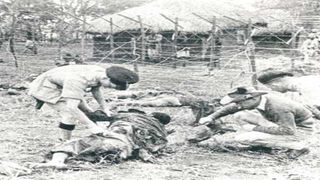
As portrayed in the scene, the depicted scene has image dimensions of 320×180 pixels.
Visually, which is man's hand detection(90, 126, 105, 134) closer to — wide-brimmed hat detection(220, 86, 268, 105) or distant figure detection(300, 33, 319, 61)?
wide-brimmed hat detection(220, 86, 268, 105)

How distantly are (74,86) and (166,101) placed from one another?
10.9 feet

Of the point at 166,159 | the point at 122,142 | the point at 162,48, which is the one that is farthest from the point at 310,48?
the point at 122,142

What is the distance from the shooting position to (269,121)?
616 cm

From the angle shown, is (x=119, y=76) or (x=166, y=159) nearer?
(x=119, y=76)

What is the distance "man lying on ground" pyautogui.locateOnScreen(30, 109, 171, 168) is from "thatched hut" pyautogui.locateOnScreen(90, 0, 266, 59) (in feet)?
41.7

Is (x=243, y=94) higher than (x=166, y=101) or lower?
higher

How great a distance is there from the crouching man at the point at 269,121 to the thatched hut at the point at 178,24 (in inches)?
487

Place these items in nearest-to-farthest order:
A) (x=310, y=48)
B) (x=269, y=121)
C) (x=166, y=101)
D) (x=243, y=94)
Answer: (x=243, y=94) → (x=269, y=121) → (x=166, y=101) → (x=310, y=48)

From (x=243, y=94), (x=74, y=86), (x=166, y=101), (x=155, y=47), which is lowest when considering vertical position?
(x=166, y=101)

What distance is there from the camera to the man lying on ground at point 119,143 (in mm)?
5262

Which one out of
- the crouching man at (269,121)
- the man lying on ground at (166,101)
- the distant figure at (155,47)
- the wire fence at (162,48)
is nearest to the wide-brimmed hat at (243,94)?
the crouching man at (269,121)

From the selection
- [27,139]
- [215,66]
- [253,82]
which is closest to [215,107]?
[27,139]

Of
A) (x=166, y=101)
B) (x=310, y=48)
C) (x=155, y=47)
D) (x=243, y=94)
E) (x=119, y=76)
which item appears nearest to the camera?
(x=119, y=76)

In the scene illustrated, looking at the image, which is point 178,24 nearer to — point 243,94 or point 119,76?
point 243,94
